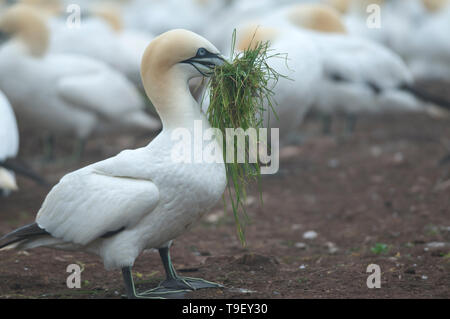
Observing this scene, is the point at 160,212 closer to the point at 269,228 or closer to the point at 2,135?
the point at 269,228

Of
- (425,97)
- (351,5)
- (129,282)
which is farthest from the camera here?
(351,5)

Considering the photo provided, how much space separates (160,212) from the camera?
3.80m

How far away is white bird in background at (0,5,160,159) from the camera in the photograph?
852 cm

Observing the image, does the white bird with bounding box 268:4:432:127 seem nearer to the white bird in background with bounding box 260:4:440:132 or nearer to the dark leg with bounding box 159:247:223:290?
the white bird in background with bounding box 260:4:440:132

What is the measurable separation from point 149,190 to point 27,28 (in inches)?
230

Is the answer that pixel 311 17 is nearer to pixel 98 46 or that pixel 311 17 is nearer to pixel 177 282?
pixel 98 46

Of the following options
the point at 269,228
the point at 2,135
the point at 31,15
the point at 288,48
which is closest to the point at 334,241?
the point at 269,228

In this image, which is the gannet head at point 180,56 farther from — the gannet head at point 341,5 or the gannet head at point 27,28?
the gannet head at point 341,5

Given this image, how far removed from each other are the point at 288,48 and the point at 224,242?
213cm

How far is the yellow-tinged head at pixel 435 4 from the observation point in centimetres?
1387

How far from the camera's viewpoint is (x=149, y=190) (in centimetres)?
374

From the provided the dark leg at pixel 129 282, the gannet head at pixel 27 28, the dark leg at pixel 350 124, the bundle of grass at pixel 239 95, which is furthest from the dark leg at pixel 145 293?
the dark leg at pixel 350 124

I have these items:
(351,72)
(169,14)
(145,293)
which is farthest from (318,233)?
(169,14)
